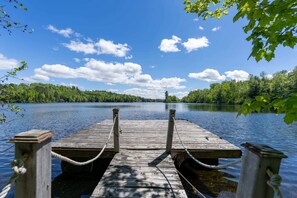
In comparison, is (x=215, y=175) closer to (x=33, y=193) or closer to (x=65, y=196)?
(x=65, y=196)

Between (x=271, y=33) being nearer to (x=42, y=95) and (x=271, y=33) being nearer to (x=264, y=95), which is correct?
(x=264, y=95)

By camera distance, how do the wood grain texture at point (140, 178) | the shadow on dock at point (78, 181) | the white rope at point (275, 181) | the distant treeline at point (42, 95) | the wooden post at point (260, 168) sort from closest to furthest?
1. the white rope at point (275, 181)
2. the wooden post at point (260, 168)
3. the wood grain texture at point (140, 178)
4. the distant treeline at point (42, 95)
5. the shadow on dock at point (78, 181)

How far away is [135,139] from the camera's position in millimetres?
6582

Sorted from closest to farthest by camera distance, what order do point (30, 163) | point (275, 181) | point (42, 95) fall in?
point (275, 181)
point (30, 163)
point (42, 95)

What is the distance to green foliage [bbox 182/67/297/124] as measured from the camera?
181 cm

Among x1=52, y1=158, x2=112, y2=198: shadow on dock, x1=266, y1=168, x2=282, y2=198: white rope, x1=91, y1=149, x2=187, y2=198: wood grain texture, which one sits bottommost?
x1=52, y1=158, x2=112, y2=198: shadow on dock

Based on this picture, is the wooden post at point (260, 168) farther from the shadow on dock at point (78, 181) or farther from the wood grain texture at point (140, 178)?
the shadow on dock at point (78, 181)

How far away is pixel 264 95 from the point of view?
2.12 m

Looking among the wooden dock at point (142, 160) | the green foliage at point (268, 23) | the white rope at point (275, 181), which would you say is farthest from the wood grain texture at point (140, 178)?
the green foliage at point (268, 23)

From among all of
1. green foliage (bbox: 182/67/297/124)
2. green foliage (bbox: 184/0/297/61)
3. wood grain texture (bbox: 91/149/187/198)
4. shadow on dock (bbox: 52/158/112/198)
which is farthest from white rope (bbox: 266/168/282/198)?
shadow on dock (bbox: 52/158/112/198)

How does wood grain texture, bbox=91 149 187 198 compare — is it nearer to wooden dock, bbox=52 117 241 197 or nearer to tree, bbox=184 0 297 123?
wooden dock, bbox=52 117 241 197

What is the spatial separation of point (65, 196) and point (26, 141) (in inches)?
174

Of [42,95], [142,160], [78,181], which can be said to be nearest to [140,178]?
[142,160]

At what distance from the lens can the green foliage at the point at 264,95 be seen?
1.81m
